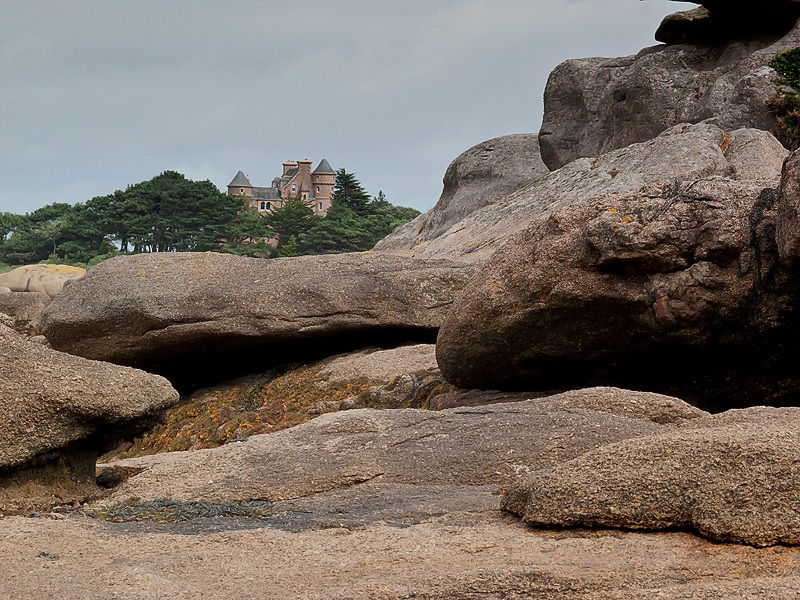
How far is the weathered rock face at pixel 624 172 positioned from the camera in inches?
565

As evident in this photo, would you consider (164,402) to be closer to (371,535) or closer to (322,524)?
(322,524)

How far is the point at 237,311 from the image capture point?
13.2 meters

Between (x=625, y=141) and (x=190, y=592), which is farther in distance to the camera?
(x=625, y=141)

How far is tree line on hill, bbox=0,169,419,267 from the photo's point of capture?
6931cm

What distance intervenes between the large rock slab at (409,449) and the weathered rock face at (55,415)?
40 centimetres

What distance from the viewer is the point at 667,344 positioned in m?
9.41

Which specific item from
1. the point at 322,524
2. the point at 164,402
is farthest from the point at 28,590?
the point at 164,402

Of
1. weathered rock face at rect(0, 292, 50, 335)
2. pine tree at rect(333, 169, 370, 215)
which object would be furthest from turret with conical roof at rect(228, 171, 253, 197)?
weathered rock face at rect(0, 292, 50, 335)

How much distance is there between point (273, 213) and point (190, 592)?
67216 mm

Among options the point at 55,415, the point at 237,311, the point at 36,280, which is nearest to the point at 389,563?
the point at 55,415

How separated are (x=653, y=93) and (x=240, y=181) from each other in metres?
79.1

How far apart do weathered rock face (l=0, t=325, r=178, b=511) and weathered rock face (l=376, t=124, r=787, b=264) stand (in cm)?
850

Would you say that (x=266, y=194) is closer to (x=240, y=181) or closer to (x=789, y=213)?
(x=240, y=181)

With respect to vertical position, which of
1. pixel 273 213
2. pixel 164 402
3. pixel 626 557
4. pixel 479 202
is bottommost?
pixel 626 557
